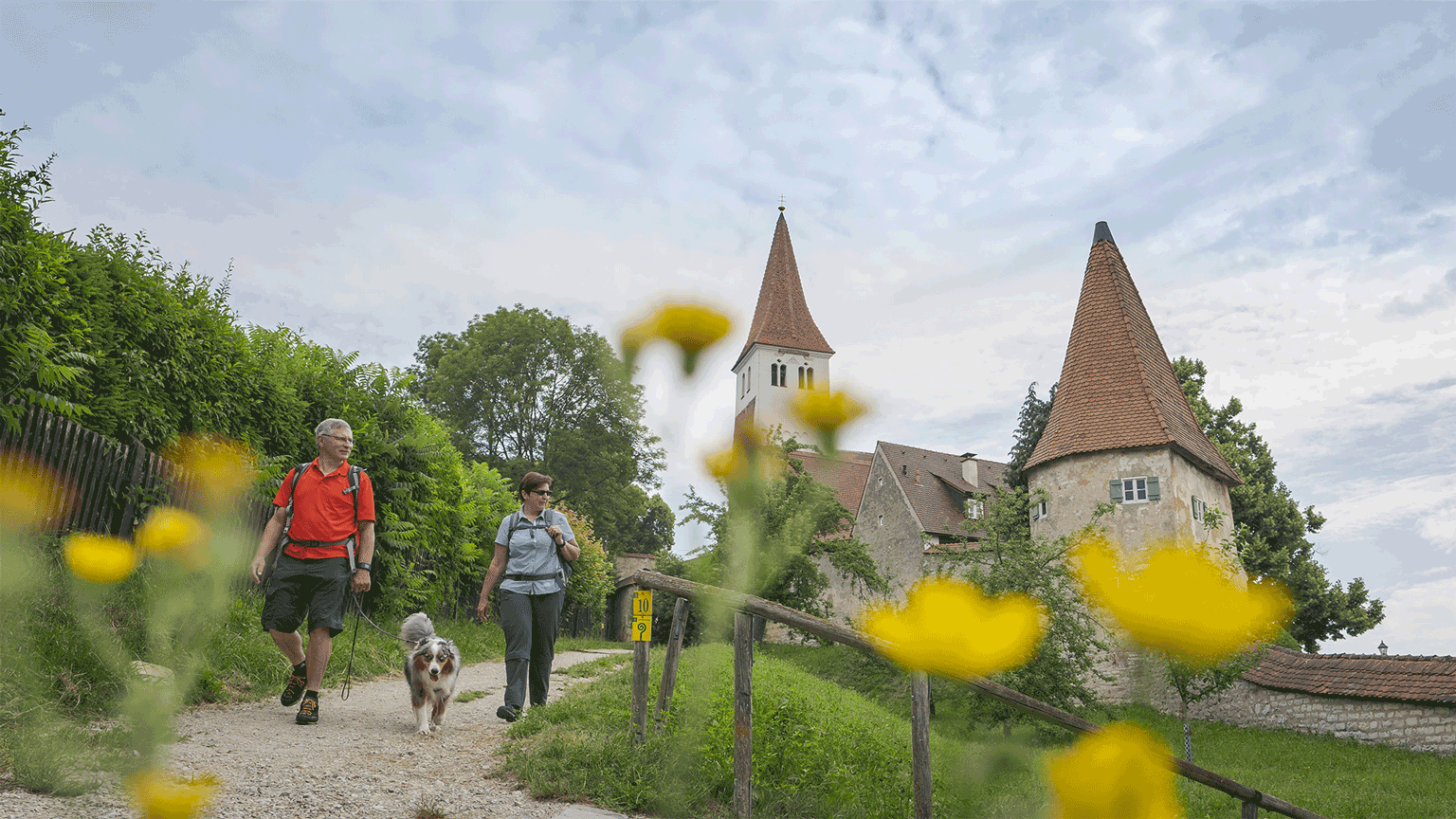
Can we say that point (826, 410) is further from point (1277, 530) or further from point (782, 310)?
point (1277, 530)

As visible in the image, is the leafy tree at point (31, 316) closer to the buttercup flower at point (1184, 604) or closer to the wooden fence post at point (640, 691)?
the wooden fence post at point (640, 691)

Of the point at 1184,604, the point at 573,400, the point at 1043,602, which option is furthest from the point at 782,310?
the point at 1043,602

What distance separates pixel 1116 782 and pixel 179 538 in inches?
148

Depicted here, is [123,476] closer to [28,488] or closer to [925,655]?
[28,488]

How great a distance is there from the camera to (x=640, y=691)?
4523 millimetres

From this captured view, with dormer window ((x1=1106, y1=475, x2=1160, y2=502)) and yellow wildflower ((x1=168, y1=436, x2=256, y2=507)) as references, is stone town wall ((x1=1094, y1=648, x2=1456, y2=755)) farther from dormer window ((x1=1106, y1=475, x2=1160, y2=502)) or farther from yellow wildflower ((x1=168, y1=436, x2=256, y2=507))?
yellow wildflower ((x1=168, y1=436, x2=256, y2=507))

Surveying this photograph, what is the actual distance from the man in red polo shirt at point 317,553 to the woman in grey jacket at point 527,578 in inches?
32.4

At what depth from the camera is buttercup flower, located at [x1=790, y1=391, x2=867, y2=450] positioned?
4.10ft

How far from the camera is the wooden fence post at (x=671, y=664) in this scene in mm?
4723

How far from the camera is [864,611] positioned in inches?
149

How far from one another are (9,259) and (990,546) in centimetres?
1197

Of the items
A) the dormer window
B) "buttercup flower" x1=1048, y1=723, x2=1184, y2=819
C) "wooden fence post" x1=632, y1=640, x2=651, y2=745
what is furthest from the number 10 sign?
the dormer window

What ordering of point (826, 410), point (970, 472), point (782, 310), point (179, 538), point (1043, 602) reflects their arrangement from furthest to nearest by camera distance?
point (970, 472), point (1043, 602), point (179, 538), point (782, 310), point (826, 410)

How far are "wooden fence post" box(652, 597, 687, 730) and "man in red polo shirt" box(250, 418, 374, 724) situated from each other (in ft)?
5.89
